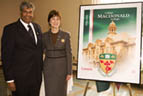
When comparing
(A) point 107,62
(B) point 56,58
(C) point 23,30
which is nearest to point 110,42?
(A) point 107,62

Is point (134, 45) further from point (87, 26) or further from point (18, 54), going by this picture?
point (18, 54)

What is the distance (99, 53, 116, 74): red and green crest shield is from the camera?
6.53ft

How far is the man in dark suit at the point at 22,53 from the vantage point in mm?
1761

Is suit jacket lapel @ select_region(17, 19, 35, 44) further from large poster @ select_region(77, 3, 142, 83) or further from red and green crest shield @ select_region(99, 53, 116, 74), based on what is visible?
red and green crest shield @ select_region(99, 53, 116, 74)

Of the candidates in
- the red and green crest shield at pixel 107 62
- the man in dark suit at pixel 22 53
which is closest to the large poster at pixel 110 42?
the red and green crest shield at pixel 107 62

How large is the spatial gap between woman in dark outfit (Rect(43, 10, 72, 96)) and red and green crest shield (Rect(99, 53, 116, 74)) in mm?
395

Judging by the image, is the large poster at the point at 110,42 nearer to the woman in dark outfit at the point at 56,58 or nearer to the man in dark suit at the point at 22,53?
the woman in dark outfit at the point at 56,58

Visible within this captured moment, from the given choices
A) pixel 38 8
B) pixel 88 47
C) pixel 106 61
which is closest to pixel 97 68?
pixel 106 61

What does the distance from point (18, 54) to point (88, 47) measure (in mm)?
857

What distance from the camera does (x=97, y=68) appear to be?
6.76 feet

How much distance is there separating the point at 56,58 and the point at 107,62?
62cm

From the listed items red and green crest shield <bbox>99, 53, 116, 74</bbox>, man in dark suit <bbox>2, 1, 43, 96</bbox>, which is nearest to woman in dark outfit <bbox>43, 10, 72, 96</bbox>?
man in dark suit <bbox>2, 1, 43, 96</bbox>

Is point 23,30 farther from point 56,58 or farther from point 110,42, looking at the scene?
point 110,42

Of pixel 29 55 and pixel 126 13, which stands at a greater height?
pixel 126 13
